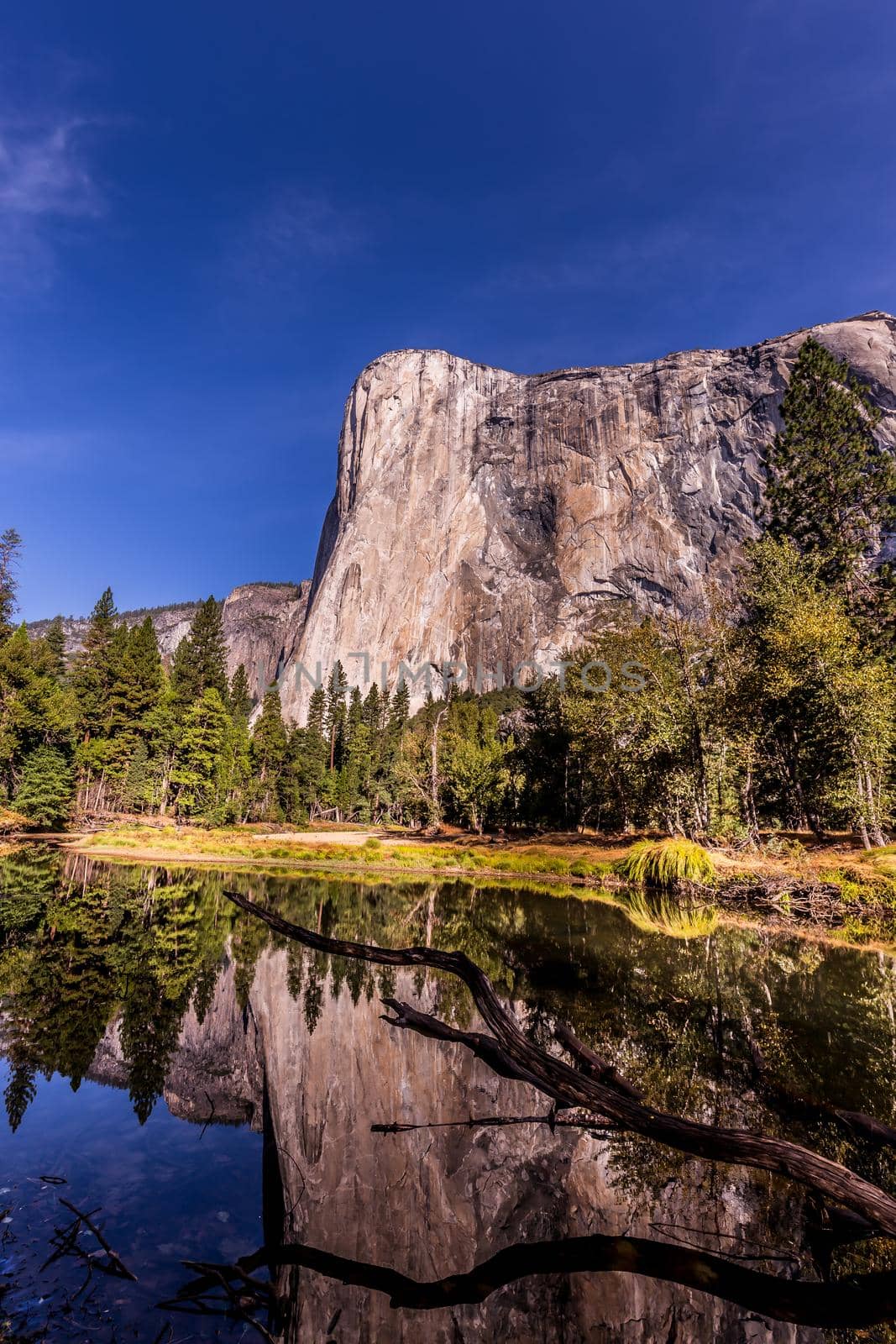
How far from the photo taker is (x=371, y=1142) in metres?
4.07

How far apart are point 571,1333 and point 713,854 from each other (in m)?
20.6

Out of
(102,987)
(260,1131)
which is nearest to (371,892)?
(102,987)

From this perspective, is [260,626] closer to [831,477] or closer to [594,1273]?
[831,477]

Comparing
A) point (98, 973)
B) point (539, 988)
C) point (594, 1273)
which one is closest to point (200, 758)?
point (98, 973)

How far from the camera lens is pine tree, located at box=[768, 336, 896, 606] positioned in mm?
27781

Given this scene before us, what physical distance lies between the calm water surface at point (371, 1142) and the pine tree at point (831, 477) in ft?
79.6

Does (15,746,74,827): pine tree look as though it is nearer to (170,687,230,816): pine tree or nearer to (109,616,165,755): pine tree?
(170,687,230,816): pine tree

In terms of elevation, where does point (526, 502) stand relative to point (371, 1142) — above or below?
above

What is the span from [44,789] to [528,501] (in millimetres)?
99492

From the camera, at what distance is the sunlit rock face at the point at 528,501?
107m

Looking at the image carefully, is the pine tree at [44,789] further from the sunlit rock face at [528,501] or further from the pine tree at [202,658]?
the sunlit rock face at [528,501]

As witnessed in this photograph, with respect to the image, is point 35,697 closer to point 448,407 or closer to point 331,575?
point 331,575

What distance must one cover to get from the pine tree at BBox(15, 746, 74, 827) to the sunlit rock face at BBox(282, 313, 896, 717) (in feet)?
226

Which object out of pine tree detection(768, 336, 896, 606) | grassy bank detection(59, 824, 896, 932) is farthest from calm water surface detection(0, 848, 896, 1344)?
pine tree detection(768, 336, 896, 606)
